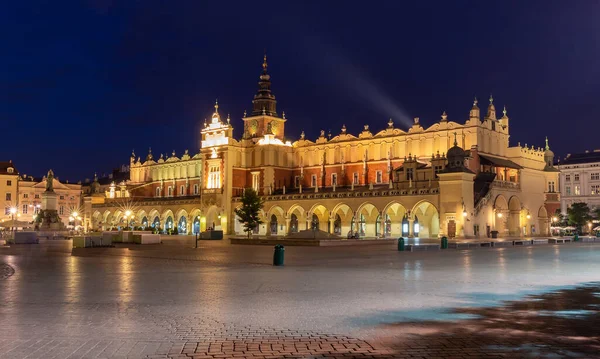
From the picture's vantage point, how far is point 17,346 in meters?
8.15

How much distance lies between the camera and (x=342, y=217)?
72.8 metres

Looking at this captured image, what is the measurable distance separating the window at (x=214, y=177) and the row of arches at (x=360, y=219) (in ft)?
32.6

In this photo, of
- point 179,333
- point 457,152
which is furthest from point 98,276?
point 457,152

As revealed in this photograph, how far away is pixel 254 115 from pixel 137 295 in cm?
8024

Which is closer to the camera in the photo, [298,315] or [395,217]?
[298,315]

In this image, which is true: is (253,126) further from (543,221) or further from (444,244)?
(444,244)

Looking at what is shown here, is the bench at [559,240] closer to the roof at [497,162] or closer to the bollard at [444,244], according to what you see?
the roof at [497,162]

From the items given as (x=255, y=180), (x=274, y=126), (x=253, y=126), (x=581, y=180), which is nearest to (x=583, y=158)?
(x=581, y=180)

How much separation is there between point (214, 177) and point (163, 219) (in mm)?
13354

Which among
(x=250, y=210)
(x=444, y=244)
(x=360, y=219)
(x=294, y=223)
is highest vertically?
(x=250, y=210)

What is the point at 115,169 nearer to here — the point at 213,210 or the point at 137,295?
the point at 213,210

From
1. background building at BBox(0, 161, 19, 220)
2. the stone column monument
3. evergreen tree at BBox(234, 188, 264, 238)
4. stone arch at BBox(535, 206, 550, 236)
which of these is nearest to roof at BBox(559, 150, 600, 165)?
stone arch at BBox(535, 206, 550, 236)

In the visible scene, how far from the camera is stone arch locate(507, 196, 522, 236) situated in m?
68.9

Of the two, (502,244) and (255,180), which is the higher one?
(255,180)
